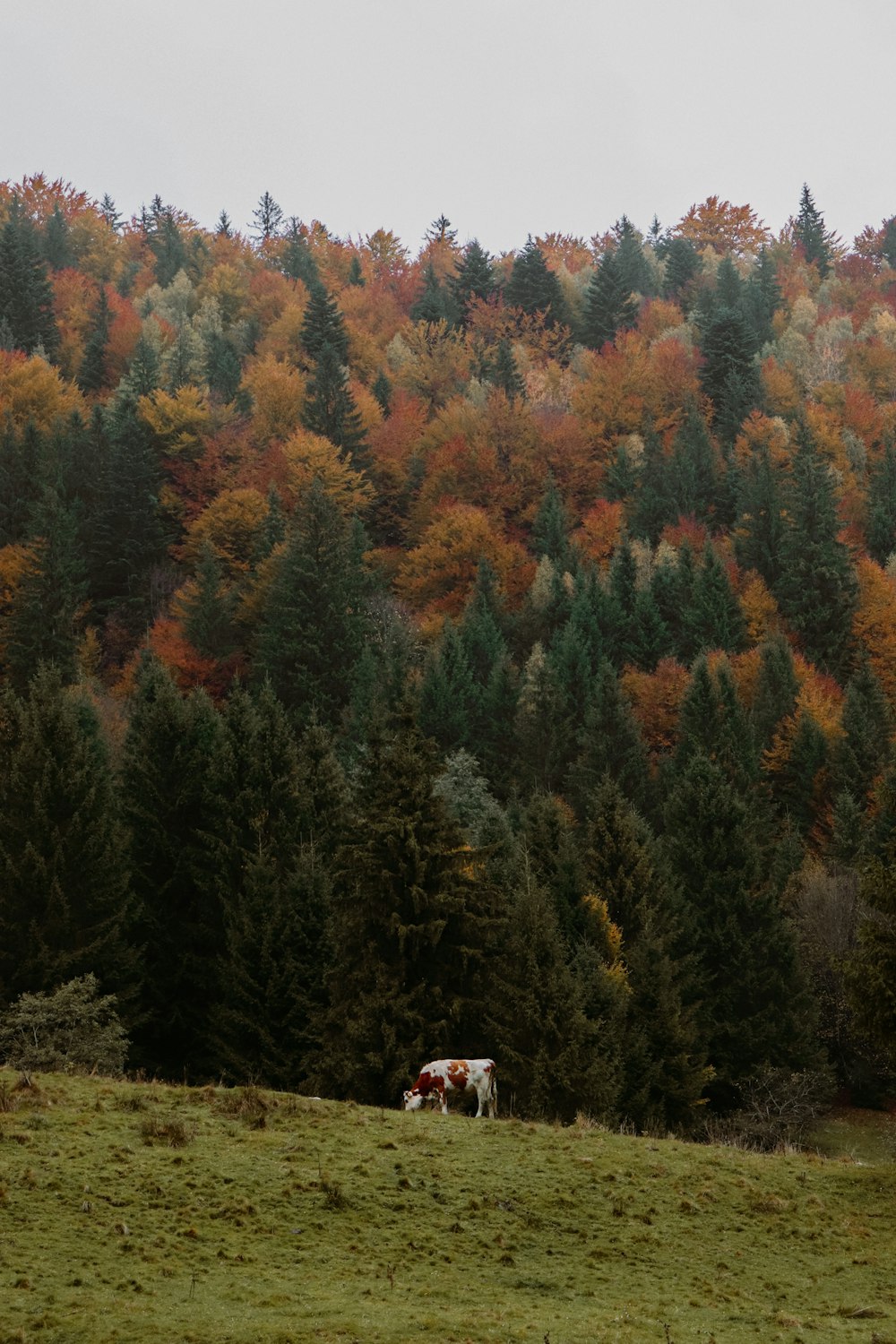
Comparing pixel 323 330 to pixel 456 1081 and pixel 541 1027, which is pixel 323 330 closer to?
pixel 541 1027

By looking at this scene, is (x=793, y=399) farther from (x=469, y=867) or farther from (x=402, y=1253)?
(x=402, y=1253)

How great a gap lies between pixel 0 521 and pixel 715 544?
5378 cm

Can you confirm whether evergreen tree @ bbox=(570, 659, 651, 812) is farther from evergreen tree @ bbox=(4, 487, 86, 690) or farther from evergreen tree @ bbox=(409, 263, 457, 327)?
evergreen tree @ bbox=(409, 263, 457, 327)

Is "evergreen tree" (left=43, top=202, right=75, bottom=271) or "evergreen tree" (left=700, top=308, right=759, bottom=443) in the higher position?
"evergreen tree" (left=43, top=202, right=75, bottom=271)

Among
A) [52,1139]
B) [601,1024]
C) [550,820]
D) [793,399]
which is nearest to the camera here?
[52,1139]

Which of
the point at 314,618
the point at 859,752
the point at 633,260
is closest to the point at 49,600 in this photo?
the point at 314,618

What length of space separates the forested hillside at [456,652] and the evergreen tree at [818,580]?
30 cm

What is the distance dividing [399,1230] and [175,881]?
34.0 meters

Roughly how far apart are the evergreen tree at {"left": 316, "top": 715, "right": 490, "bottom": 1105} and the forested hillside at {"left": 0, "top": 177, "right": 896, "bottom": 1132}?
0.40ft

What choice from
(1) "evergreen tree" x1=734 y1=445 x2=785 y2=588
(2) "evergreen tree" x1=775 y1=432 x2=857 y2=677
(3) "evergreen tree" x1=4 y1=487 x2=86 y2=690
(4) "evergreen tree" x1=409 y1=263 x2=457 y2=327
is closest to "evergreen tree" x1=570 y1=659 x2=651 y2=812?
(2) "evergreen tree" x1=775 y1=432 x2=857 y2=677

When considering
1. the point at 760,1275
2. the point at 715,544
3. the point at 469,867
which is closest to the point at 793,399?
the point at 715,544

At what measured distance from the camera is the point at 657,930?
4675 cm

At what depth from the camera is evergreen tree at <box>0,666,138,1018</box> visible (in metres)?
39.9

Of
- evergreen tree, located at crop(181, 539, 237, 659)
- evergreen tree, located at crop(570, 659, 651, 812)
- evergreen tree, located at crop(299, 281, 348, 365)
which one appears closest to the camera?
evergreen tree, located at crop(570, 659, 651, 812)
